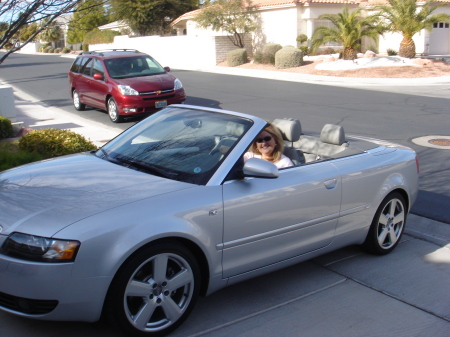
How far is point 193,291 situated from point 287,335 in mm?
726

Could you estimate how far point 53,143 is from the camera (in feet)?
27.1

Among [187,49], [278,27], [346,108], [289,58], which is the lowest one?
[346,108]

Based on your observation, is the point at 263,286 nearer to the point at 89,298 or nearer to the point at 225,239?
the point at 225,239

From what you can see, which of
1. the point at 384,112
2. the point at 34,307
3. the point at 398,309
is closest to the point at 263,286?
the point at 398,309

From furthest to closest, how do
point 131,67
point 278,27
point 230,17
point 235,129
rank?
point 230,17 < point 278,27 < point 131,67 < point 235,129

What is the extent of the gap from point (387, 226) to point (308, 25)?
3154cm

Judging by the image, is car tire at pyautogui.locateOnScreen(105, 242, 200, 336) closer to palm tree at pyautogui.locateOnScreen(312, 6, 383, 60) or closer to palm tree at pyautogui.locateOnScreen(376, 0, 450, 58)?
palm tree at pyautogui.locateOnScreen(312, 6, 383, 60)

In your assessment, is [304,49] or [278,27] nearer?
[304,49]

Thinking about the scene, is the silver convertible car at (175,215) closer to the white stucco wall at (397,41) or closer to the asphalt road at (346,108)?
the asphalt road at (346,108)

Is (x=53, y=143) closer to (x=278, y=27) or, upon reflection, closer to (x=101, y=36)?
(x=278, y=27)

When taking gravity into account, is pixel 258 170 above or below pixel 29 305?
above

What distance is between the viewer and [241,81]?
2555 centimetres

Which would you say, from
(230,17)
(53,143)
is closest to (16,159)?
(53,143)

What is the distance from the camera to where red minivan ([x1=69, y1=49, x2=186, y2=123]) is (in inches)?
554
